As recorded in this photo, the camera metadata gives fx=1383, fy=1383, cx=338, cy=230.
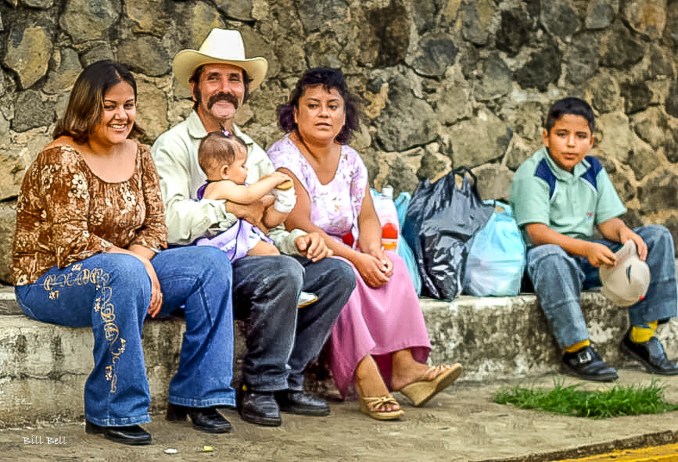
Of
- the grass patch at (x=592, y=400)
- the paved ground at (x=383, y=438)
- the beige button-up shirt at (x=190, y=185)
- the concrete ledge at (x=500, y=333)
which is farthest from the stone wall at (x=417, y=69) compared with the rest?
the grass patch at (x=592, y=400)

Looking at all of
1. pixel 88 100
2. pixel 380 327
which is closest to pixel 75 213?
pixel 88 100

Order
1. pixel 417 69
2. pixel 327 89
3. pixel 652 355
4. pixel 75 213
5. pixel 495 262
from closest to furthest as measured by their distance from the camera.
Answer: pixel 75 213, pixel 327 89, pixel 495 262, pixel 652 355, pixel 417 69

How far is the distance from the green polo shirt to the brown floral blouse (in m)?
2.25

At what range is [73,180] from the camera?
4.94 meters

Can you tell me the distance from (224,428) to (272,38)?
275 cm

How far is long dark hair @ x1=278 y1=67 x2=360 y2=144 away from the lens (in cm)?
606

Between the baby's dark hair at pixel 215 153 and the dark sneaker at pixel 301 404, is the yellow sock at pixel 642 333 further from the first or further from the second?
the baby's dark hair at pixel 215 153

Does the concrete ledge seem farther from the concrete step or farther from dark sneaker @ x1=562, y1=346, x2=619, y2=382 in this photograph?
dark sneaker @ x1=562, y1=346, x2=619, y2=382

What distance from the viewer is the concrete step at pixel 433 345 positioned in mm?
5156

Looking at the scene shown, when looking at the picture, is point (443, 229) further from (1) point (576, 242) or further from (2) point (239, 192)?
(2) point (239, 192)

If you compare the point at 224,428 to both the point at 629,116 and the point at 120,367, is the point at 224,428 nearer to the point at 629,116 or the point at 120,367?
the point at 120,367

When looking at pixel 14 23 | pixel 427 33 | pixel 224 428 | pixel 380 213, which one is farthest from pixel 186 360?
pixel 427 33

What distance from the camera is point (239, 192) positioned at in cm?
545

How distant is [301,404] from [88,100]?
1.50 meters
